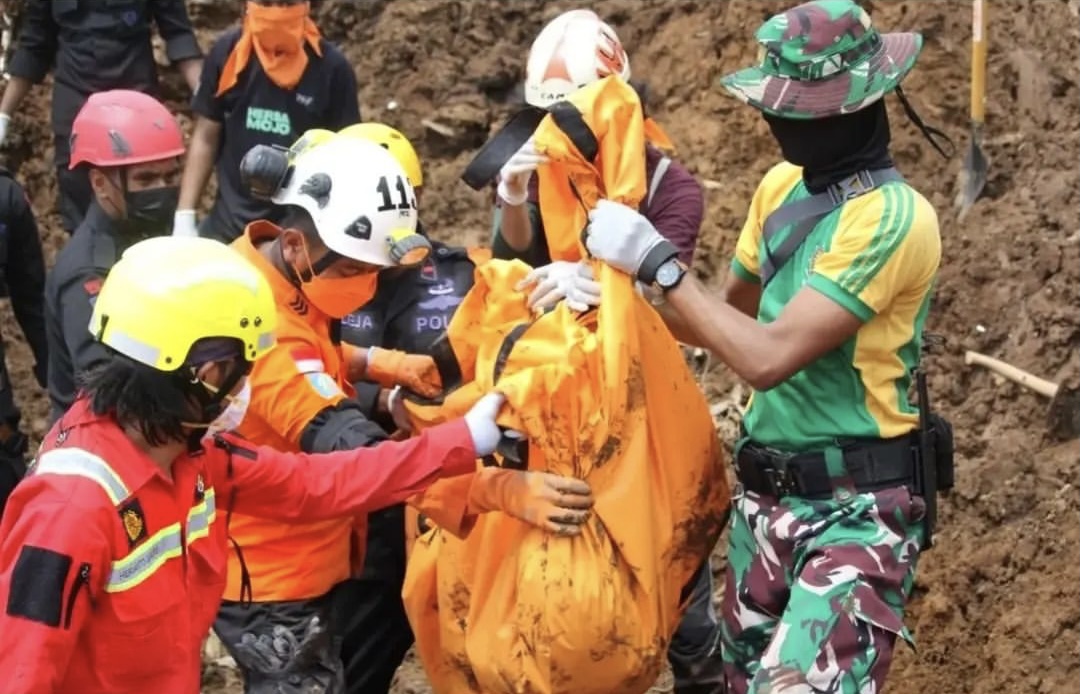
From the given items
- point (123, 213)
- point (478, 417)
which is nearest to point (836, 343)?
point (478, 417)

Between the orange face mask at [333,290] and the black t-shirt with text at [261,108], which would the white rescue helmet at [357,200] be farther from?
the black t-shirt with text at [261,108]

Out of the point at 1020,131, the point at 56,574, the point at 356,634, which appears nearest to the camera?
the point at 56,574

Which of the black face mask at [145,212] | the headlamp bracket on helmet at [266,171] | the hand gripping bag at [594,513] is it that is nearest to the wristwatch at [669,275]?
the hand gripping bag at [594,513]

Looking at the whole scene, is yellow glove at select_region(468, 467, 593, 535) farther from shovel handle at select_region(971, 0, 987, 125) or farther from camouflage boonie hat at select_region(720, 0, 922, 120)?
shovel handle at select_region(971, 0, 987, 125)

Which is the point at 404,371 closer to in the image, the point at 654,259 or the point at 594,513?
the point at 594,513

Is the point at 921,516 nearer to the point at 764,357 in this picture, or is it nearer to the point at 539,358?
the point at 764,357

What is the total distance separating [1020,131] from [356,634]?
410 cm

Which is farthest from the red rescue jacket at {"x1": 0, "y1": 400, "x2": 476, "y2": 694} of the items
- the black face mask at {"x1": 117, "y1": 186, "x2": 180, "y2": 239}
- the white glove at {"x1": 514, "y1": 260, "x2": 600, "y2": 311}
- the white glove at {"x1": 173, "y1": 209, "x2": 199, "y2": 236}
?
the white glove at {"x1": 173, "y1": 209, "x2": 199, "y2": 236}

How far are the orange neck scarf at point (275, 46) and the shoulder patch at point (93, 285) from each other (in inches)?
88.1

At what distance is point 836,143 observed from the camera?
407 centimetres

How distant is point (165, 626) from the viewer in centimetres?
366

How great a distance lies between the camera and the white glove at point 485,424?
13.5 ft

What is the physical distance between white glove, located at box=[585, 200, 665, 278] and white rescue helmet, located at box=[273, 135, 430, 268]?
66 centimetres

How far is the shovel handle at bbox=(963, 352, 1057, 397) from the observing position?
6.62 m
